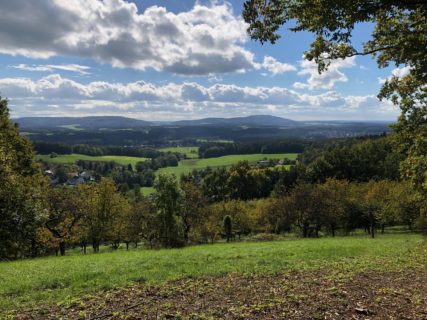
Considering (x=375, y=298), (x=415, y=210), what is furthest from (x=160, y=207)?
(x=415, y=210)

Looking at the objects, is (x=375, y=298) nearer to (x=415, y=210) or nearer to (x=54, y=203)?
(x=54, y=203)

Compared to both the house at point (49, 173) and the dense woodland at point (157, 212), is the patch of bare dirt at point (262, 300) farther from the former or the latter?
the house at point (49, 173)

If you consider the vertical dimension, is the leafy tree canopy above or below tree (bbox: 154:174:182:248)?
above

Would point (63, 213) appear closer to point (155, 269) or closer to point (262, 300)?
point (155, 269)

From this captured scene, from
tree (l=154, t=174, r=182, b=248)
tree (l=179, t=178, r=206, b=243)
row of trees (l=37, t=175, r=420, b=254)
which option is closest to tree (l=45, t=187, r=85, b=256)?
row of trees (l=37, t=175, r=420, b=254)

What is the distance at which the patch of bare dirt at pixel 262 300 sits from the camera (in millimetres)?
9506

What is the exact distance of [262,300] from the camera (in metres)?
10.6

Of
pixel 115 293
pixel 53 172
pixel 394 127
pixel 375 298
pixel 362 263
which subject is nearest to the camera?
pixel 375 298

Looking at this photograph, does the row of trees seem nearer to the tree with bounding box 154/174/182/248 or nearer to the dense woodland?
the tree with bounding box 154/174/182/248

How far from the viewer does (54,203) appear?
128ft

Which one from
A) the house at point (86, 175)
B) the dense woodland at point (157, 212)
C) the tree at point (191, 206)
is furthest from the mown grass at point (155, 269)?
the house at point (86, 175)

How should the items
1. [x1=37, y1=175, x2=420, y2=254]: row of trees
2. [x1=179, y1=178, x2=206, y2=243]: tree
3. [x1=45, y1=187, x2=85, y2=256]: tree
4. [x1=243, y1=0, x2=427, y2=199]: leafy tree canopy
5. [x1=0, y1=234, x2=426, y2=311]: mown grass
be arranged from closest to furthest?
[x1=243, y1=0, x2=427, y2=199]: leafy tree canopy
[x1=0, y1=234, x2=426, y2=311]: mown grass
[x1=45, y1=187, x2=85, y2=256]: tree
[x1=37, y1=175, x2=420, y2=254]: row of trees
[x1=179, y1=178, x2=206, y2=243]: tree

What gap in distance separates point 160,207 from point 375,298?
31784 mm

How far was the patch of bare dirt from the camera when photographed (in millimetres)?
9506
